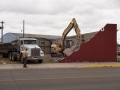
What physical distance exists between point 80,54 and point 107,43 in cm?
364

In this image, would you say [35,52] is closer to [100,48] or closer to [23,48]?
[23,48]

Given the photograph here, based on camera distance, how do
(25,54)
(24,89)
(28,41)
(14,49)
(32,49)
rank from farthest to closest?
(14,49) < (28,41) < (32,49) < (25,54) < (24,89)

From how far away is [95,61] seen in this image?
2930 cm

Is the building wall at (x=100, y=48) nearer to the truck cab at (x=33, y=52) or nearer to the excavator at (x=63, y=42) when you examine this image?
the truck cab at (x=33, y=52)

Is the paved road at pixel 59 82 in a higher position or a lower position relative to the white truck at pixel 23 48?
lower

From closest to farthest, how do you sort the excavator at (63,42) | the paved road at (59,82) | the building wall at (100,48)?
1. the paved road at (59,82)
2. the building wall at (100,48)
3. the excavator at (63,42)

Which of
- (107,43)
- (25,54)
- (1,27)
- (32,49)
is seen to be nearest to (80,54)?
(107,43)

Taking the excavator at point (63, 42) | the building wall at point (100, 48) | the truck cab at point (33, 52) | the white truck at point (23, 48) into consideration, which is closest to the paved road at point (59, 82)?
the truck cab at point (33, 52)

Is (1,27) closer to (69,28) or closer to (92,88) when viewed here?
(69,28)

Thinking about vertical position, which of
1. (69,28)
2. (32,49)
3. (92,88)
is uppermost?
(69,28)

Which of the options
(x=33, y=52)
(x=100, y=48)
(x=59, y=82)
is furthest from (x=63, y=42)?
(x=59, y=82)

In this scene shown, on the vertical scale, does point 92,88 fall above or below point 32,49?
below

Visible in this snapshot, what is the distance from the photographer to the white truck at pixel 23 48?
85.6 feet

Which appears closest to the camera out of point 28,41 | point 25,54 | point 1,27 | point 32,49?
point 25,54
